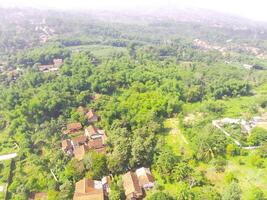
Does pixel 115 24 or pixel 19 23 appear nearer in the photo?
pixel 19 23

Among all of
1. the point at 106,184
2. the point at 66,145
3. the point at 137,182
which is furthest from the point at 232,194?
the point at 66,145

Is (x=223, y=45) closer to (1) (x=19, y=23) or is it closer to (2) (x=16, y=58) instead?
(2) (x=16, y=58)

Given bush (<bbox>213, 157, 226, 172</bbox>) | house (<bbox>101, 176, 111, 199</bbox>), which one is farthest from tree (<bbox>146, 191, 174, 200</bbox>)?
bush (<bbox>213, 157, 226, 172</bbox>)

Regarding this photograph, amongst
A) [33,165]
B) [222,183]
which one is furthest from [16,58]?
[222,183]

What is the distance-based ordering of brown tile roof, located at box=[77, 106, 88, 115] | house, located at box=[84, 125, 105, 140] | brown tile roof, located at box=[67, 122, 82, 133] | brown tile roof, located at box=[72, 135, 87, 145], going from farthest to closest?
brown tile roof, located at box=[77, 106, 88, 115], brown tile roof, located at box=[67, 122, 82, 133], house, located at box=[84, 125, 105, 140], brown tile roof, located at box=[72, 135, 87, 145]

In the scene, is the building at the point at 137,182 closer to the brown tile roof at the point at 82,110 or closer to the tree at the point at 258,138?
the tree at the point at 258,138

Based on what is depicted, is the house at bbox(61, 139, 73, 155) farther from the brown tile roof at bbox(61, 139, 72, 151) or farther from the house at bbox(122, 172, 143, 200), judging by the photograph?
the house at bbox(122, 172, 143, 200)

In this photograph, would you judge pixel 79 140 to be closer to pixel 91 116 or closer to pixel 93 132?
pixel 93 132
